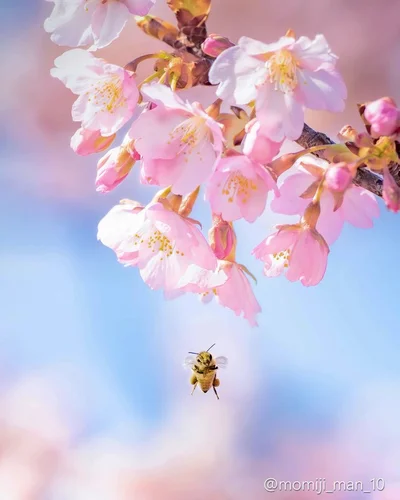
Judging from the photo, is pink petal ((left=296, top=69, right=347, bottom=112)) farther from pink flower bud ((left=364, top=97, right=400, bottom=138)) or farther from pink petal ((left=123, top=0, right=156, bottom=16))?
pink petal ((left=123, top=0, right=156, bottom=16))

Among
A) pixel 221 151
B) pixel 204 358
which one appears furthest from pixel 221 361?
pixel 221 151

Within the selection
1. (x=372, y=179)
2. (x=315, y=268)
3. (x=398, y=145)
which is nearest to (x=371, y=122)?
(x=398, y=145)

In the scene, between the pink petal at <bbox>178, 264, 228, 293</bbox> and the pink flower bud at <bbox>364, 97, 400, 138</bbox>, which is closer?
the pink flower bud at <bbox>364, 97, 400, 138</bbox>

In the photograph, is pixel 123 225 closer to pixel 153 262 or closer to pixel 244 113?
pixel 153 262

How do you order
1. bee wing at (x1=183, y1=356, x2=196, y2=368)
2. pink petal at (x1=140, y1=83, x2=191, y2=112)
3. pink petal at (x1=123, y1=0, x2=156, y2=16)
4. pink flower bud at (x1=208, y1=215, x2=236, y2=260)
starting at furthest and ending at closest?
bee wing at (x1=183, y1=356, x2=196, y2=368)
pink flower bud at (x1=208, y1=215, x2=236, y2=260)
pink petal at (x1=123, y1=0, x2=156, y2=16)
pink petal at (x1=140, y1=83, x2=191, y2=112)

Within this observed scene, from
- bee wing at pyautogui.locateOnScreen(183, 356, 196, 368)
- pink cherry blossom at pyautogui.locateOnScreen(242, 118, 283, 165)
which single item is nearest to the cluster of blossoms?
pink cherry blossom at pyautogui.locateOnScreen(242, 118, 283, 165)

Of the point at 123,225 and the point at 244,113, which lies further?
the point at 123,225

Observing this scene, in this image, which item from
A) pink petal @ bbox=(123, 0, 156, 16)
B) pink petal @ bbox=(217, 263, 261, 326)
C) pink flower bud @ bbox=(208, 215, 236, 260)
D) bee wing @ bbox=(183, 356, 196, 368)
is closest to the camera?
pink petal @ bbox=(123, 0, 156, 16)

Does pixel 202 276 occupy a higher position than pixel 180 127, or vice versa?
pixel 180 127
